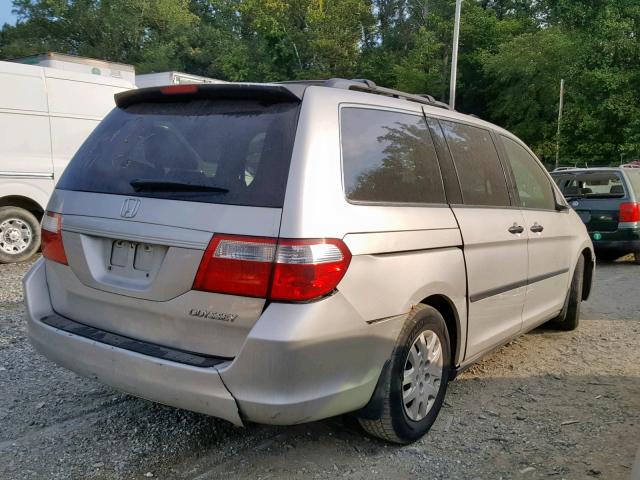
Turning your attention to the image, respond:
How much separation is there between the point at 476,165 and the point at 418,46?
35.6m

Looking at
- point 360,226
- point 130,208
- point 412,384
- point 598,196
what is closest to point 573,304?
point 412,384

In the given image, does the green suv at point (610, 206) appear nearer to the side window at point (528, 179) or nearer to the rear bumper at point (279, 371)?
the side window at point (528, 179)

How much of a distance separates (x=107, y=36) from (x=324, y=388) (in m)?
51.5

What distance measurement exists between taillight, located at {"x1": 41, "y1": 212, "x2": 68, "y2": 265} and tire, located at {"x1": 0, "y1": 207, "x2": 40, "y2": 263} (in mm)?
5664

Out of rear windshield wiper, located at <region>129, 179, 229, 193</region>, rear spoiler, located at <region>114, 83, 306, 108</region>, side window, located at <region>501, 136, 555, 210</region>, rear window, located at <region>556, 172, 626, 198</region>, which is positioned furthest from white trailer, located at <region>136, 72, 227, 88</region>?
rear windshield wiper, located at <region>129, 179, 229, 193</region>

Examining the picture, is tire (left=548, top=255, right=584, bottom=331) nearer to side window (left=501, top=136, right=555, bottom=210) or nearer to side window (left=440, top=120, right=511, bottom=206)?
side window (left=501, top=136, right=555, bottom=210)

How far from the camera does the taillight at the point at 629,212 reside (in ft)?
29.2

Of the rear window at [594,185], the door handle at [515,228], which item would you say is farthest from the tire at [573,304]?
the rear window at [594,185]

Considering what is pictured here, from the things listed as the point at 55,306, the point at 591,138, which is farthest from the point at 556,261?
the point at 591,138

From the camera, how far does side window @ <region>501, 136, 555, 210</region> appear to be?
14.3ft

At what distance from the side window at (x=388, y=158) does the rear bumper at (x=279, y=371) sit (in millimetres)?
622

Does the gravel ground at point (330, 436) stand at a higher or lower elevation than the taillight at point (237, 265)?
lower

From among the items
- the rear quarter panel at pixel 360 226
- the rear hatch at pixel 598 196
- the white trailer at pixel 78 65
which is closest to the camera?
the rear quarter panel at pixel 360 226

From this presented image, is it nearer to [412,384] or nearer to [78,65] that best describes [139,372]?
[412,384]
